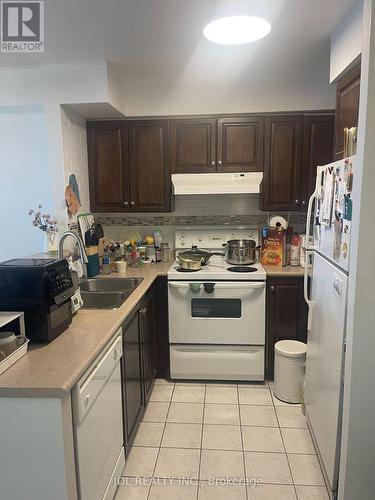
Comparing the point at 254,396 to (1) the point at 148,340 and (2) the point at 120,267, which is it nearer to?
(1) the point at 148,340

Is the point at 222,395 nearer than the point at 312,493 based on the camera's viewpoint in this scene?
No

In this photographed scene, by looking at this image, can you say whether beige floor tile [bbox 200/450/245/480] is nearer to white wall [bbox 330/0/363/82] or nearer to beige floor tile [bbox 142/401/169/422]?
beige floor tile [bbox 142/401/169/422]

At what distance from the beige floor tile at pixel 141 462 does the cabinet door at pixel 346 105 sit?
2166 millimetres

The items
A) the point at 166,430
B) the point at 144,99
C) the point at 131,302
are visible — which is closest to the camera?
the point at 131,302

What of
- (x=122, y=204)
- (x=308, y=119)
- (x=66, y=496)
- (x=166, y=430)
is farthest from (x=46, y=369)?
(x=308, y=119)

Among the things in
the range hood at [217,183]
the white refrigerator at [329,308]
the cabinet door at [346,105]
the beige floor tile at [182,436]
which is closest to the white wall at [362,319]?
the white refrigerator at [329,308]

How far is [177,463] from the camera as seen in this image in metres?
2.13

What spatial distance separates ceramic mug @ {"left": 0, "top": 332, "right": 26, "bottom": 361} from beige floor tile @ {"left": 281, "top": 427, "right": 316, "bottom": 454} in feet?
5.69

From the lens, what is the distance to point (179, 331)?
2.97 meters

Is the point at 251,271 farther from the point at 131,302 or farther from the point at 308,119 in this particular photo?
the point at 308,119

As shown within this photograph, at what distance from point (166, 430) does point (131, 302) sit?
950 mm

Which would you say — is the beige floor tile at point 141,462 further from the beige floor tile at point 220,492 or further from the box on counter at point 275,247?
the box on counter at point 275,247

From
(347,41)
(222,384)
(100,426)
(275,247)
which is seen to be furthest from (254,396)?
(347,41)

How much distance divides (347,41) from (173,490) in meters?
2.69
